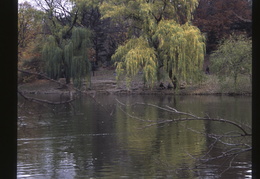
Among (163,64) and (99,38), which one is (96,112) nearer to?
(163,64)

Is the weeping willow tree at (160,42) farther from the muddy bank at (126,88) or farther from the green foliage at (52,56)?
the green foliage at (52,56)

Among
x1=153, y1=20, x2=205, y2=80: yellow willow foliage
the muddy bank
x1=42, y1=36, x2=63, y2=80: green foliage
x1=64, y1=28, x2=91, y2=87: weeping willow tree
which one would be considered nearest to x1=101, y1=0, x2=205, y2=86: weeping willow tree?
x1=153, y1=20, x2=205, y2=80: yellow willow foliage

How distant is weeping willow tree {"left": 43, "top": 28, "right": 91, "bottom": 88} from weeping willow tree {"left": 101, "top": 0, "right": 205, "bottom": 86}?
165 centimetres

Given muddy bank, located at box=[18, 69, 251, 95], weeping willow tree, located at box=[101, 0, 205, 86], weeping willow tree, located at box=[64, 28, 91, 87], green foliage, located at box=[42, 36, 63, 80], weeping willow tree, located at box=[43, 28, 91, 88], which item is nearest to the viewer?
green foliage, located at box=[42, 36, 63, 80]

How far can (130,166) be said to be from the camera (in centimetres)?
747

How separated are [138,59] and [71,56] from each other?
3326 mm

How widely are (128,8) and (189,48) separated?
4.04 metres

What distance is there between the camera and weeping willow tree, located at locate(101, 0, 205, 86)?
1962 centimetres

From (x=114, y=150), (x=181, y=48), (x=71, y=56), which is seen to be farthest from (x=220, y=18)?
(x=114, y=150)

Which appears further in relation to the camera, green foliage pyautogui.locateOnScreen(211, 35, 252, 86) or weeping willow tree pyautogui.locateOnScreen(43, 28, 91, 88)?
weeping willow tree pyautogui.locateOnScreen(43, 28, 91, 88)

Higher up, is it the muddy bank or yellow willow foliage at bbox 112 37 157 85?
yellow willow foliage at bbox 112 37 157 85

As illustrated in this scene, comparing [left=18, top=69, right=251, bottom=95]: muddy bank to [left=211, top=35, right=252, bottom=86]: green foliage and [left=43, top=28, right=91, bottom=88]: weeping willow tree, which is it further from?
[left=211, top=35, right=252, bottom=86]: green foliage

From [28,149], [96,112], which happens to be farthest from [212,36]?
[28,149]

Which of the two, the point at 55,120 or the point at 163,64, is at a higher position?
the point at 163,64
